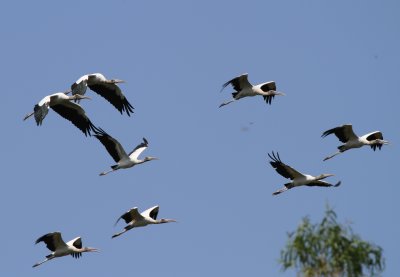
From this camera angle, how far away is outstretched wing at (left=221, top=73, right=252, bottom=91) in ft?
102

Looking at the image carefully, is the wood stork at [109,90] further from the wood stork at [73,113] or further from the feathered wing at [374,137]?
the feathered wing at [374,137]

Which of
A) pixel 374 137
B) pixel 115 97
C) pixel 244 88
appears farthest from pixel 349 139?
pixel 115 97

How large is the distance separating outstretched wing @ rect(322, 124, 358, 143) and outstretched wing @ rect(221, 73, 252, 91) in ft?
9.19

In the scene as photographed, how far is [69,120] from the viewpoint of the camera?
30375mm

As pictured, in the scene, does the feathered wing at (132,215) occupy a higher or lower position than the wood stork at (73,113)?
lower

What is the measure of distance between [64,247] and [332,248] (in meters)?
13.6

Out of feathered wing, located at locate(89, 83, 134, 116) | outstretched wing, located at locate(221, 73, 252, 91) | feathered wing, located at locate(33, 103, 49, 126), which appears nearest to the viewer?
feathered wing, located at locate(33, 103, 49, 126)

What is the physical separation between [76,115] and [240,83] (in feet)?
14.6

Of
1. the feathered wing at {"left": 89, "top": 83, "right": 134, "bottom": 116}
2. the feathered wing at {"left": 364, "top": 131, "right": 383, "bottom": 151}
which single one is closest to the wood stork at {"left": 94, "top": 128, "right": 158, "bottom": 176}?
the feathered wing at {"left": 89, "top": 83, "right": 134, "bottom": 116}

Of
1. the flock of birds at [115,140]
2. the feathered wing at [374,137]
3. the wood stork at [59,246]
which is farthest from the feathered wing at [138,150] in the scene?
the feathered wing at [374,137]

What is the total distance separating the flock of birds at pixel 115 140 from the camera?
28172 mm

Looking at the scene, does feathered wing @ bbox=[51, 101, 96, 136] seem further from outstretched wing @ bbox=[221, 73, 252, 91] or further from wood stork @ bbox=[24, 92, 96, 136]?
outstretched wing @ bbox=[221, 73, 252, 91]

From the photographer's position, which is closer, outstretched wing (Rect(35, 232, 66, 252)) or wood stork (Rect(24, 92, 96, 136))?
outstretched wing (Rect(35, 232, 66, 252))

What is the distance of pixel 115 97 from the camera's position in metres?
32.1
